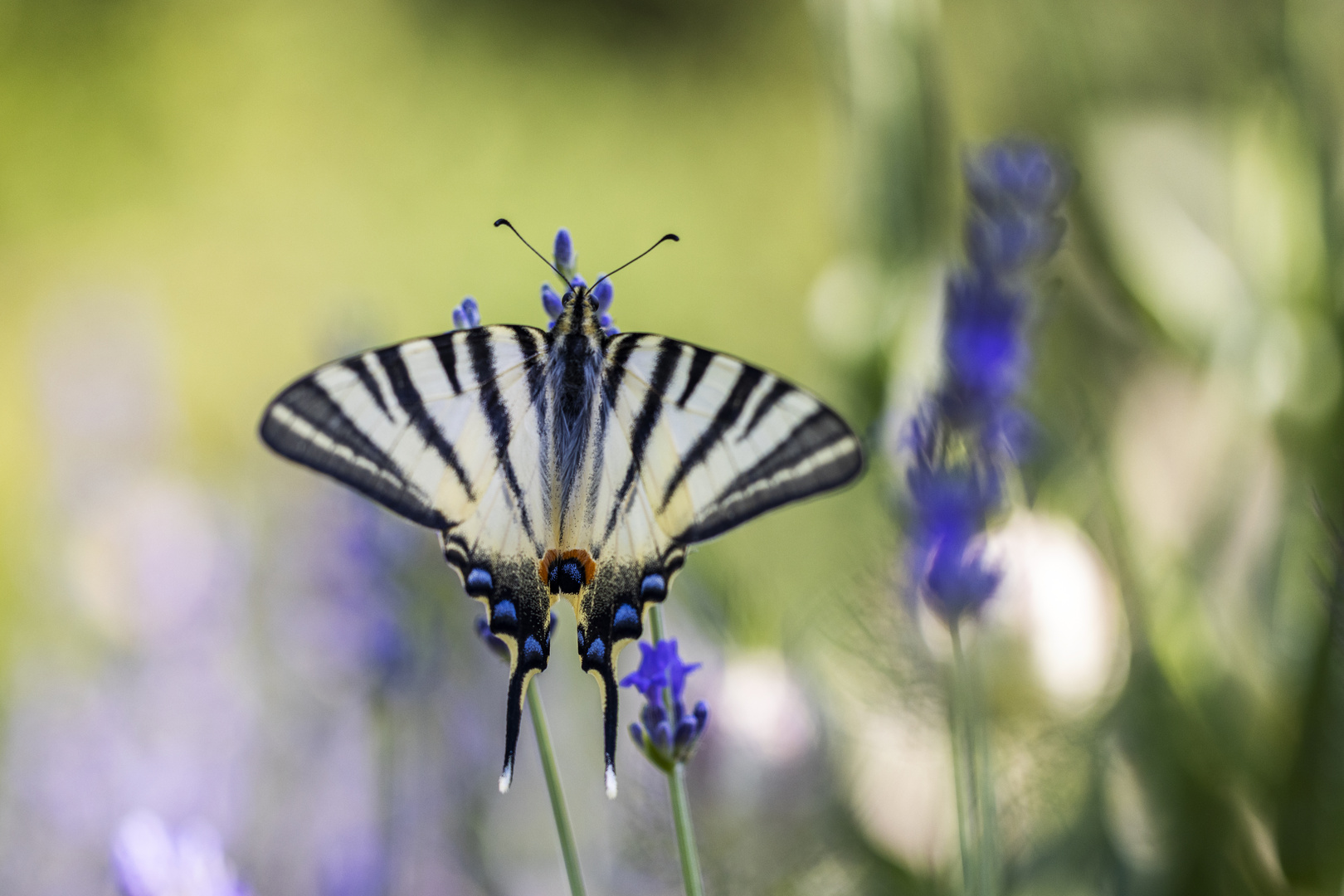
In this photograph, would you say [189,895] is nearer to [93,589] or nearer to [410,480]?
[410,480]

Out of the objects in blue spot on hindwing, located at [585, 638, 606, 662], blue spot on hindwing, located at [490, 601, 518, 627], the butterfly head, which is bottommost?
blue spot on hindwing, located at [585, 638, 606, 662]

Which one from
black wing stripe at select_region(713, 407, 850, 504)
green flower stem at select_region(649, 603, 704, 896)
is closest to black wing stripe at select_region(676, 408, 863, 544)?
black wing stripe at select_region(713, 407, 850, 504)

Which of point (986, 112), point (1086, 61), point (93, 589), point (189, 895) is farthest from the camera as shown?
point (986, 112)

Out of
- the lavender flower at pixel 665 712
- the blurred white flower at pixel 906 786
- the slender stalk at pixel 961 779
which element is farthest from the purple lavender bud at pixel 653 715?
the blurred white flower at pixel 906 786

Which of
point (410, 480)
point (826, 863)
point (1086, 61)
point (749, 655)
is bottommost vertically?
point (826, 863)

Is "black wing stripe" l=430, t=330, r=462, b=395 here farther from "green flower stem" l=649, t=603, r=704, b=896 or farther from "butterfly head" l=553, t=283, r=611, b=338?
"green flower stem" l=649, t=603, r=704, b=896

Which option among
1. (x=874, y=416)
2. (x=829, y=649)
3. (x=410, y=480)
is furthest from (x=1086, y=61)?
(x=410, y=480)
